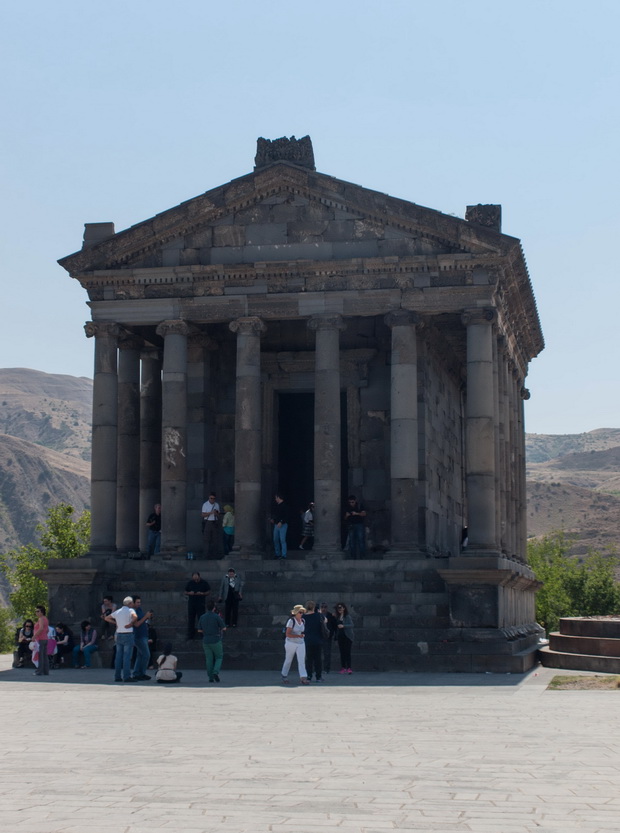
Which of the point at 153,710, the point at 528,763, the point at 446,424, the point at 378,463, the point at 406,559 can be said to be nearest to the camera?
the point at 528,763

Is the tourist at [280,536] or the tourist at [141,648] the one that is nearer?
the tourist at [141,648]

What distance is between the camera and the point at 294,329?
3553 cm

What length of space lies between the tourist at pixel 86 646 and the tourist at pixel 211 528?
5022mm

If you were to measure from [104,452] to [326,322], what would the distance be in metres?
6.61

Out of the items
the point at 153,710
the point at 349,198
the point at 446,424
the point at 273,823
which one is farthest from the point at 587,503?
the point at 273,823

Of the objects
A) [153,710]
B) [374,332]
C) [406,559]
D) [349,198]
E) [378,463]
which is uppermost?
[349,198]

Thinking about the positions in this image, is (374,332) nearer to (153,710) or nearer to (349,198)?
(349,198)

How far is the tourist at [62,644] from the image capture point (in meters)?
28.3

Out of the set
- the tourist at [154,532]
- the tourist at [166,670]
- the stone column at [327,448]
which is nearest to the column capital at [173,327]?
the stone column at [327,448]

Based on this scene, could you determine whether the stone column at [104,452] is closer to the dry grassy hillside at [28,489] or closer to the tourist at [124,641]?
the tourist at [124,641]

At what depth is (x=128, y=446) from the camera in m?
35.7

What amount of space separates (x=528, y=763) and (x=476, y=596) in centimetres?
1550

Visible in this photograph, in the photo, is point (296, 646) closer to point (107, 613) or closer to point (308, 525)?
point (107, 613)

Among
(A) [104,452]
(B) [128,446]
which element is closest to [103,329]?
(A) [104,452]
